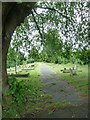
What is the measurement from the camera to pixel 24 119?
7.52 metres

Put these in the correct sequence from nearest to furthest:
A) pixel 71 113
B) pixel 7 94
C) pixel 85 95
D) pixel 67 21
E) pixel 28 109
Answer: pixel 7 94
pixel 71 113
pixel 28 109
pixel 85 95
pixel 67 21

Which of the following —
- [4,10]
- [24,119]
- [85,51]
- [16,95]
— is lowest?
[24,119]

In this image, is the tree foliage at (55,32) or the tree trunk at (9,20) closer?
the tree trunk at (9,20)

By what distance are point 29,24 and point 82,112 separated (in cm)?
651

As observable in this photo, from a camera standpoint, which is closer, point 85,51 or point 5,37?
point 5,37

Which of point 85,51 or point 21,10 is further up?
point 21,10

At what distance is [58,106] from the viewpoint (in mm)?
9047

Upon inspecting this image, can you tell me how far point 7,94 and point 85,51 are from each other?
5.23 m

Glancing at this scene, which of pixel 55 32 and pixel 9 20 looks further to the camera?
pixel 55 32

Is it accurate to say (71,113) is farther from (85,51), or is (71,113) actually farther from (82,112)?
(85,51)

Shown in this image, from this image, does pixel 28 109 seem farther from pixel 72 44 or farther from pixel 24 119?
pixel 72 44

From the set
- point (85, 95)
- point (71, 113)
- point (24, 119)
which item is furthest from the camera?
point (85, 95)

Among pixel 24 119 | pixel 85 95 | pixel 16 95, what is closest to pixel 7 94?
pixel 16 95

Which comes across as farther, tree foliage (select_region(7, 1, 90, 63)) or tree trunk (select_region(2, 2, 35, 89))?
tree foliage (select_region(7, 1, 90, 63))
